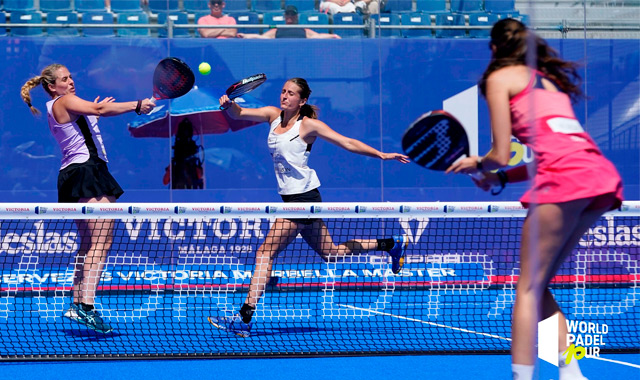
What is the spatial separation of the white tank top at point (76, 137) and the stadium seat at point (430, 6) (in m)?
4.20

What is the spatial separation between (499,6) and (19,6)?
4.87m

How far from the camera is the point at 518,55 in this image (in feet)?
10.2

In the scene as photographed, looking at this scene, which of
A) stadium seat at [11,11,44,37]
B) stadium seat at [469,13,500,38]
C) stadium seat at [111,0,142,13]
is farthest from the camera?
stadium seat at [111,0,142,13]

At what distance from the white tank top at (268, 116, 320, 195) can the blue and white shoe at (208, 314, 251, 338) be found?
0.94 meters

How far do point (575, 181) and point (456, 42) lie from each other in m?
5.99

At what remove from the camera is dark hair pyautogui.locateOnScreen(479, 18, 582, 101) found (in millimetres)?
3121

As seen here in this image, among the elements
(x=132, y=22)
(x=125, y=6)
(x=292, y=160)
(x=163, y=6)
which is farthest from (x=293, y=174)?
(x=125, y=6)

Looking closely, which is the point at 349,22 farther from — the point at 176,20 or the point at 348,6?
the point at 176,20

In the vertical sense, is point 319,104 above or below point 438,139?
below

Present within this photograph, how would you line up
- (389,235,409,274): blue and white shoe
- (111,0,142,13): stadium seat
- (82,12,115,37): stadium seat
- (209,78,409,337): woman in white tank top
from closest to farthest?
(209,78,409,337): woman in white tank top → (389,235,409,274): blue and white shoe → (82,12,115,37): stadium seat → (111,0,142,13): stadium seat

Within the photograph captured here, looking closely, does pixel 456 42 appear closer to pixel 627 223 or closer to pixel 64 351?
pixel 627 223

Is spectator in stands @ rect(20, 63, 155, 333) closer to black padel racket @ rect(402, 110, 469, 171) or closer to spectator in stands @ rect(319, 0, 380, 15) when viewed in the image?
black padel racket @ rect(402, 110, 469, 171)

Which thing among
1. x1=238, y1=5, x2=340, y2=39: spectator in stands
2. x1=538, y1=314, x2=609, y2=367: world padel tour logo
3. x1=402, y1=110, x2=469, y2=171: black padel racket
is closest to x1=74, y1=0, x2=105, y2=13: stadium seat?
x1=238, y1=5, x2=340, y2=39: spectator in stands

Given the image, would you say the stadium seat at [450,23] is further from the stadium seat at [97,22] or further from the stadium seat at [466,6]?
the stadium seat at [97,22]
